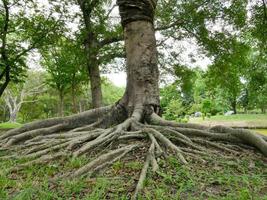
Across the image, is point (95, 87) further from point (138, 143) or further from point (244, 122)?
point (244, 122)

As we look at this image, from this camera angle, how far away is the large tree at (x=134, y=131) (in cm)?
401

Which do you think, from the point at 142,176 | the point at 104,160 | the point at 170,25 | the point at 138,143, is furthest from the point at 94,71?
the point at 142,176

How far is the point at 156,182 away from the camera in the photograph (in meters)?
3.10

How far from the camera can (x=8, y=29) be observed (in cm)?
1348

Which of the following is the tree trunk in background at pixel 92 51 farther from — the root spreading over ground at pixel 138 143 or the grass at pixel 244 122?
the grass at pixel 244 122

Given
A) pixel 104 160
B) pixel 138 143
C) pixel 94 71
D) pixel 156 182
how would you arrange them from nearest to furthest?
pixel 156 182 → pixel 104 160 → pixel 138 143 → pixel 94 71

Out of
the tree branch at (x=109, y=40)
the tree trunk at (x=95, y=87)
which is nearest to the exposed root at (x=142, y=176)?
the tree trunk at (x=95, y=87)

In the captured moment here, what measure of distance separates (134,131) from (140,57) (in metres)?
1.48

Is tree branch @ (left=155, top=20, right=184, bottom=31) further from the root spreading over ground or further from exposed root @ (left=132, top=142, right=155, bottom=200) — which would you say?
exposed root @ (left=132, top=142, right=155, bottom=200)

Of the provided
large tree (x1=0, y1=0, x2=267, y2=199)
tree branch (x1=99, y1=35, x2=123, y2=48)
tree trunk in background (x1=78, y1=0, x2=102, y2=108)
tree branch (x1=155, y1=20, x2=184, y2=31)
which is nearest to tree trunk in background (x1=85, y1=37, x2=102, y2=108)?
tree trunk in background (x1=78, y1=0, x2=102, y2=108)

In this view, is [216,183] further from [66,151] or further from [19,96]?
[19,96]

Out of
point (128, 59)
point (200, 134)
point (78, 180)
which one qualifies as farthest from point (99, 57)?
point (78, 180)

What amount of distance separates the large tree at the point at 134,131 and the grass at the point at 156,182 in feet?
0.46

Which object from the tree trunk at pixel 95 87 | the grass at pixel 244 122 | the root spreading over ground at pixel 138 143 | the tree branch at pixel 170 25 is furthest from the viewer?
the grass at pixel 244 122
